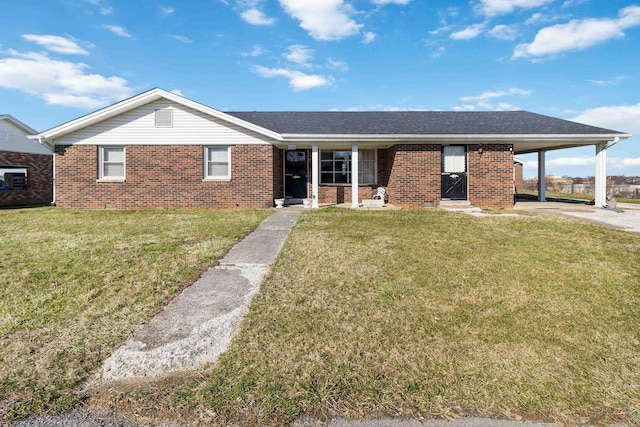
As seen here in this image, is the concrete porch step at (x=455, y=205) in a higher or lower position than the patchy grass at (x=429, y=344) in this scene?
higher

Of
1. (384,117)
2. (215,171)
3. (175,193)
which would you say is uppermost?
(384,117)

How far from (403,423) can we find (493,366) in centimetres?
103

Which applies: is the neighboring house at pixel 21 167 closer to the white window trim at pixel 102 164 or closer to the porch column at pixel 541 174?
the white window trim at pixel 102 164

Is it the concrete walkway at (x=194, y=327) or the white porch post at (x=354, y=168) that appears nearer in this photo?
the concrete walkway at (x=194, y=327)

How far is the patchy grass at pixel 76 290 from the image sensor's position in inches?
102

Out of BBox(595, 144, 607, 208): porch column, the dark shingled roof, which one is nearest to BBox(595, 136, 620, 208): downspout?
BBox(595, 144, 607, 208): porch column

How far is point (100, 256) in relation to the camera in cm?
581

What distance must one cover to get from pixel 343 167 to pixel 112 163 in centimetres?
904

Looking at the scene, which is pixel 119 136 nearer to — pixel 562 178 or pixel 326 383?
pixel 326 383

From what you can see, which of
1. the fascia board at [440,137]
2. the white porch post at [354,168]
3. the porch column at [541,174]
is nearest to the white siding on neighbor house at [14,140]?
the fascia board at [440,137]

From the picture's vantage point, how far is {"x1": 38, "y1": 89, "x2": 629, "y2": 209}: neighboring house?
41.6ft

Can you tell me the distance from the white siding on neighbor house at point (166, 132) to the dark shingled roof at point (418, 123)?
177 cm

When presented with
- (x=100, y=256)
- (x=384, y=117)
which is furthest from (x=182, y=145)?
(x=384, y=117)

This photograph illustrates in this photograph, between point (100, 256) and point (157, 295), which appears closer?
point (157, 295)
